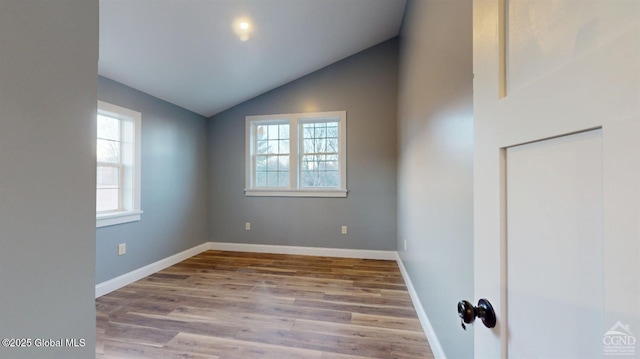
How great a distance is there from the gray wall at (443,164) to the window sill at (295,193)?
158cm

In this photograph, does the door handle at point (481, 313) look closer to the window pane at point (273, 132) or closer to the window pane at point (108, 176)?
the window pane at point (108, 176)

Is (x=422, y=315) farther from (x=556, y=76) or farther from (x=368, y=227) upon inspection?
(x=556, y=76)

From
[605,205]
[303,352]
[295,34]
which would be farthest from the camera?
[295,34]

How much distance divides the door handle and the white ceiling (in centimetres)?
257

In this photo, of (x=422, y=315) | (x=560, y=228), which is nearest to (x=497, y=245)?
(x=560, y=228)

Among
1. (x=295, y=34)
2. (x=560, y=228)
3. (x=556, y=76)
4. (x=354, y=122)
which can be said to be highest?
(x=295, y=34)

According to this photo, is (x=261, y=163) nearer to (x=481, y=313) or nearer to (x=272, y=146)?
(x=272, y=146)

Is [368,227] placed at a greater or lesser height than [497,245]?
lesser

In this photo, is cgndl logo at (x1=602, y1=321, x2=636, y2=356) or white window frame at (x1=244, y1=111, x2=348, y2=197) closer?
cgndl logo at (x1=602, y1=321, x2=636, y2=356)

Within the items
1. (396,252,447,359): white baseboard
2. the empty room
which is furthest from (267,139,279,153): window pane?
(396,252,447,359): white baseboard

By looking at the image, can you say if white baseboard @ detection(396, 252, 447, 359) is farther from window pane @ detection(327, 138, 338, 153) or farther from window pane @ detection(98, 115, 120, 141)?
window pane @ detection(98, 115, 120, 141)

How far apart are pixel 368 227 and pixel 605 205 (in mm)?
3432

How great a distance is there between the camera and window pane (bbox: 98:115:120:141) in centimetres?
263

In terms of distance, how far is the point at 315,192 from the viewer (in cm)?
381
